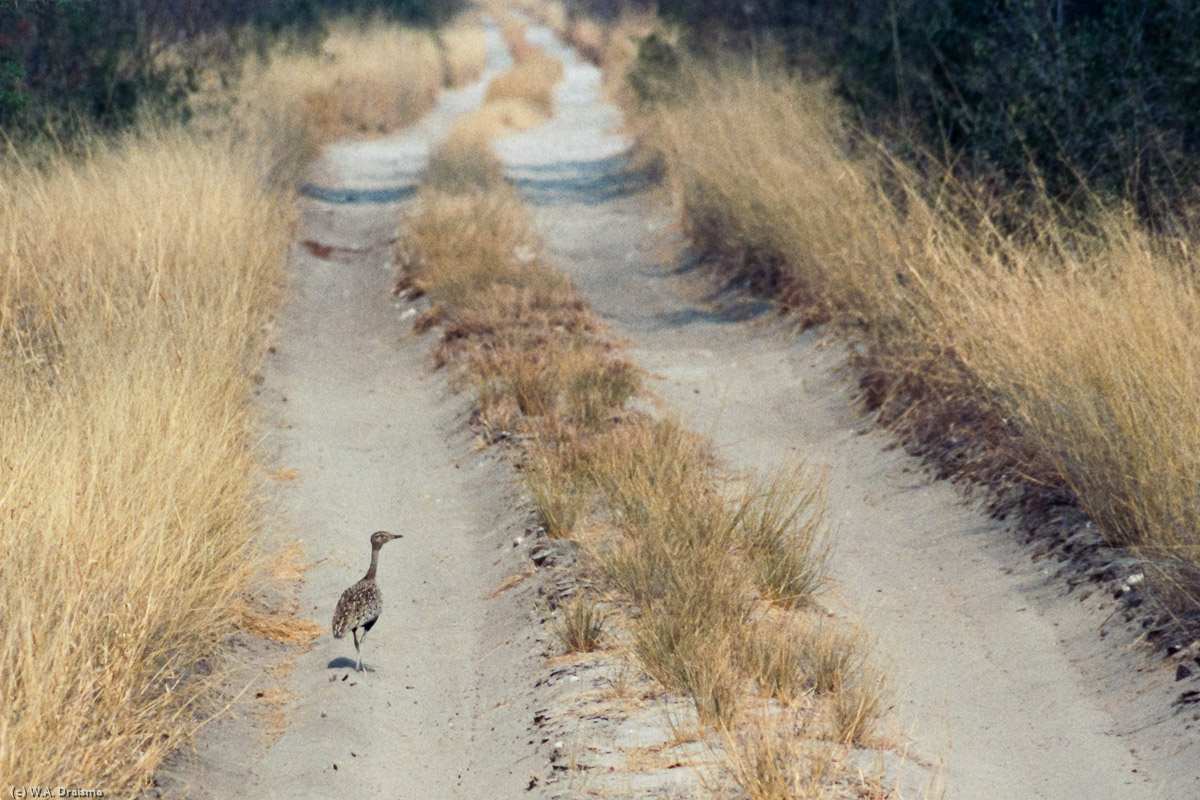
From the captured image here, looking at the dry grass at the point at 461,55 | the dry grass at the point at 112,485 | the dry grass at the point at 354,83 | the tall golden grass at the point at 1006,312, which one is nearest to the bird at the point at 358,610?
the dry grass at the point at 112,485

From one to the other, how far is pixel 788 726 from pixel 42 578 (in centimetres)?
254

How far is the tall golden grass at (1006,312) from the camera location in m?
5.39

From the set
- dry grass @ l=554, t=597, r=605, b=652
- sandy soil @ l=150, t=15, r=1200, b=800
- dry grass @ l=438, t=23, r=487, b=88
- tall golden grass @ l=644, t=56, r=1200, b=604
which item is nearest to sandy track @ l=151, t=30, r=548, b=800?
sandy soil @ l=150, t=15, r=1200, b=800

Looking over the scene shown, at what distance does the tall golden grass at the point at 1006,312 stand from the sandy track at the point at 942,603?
15.7 inches

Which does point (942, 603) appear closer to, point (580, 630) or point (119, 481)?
point (580, 630)

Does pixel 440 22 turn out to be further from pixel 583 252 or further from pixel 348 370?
pixel 348 370

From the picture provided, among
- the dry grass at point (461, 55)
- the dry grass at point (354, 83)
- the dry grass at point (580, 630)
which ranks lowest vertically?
the dry grass at point (461, 55)

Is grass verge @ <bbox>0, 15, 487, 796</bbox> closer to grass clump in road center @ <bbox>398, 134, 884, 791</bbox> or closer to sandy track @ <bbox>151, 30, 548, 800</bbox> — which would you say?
sandy track @ <bbox>151, 30, 548, 800</bbox>

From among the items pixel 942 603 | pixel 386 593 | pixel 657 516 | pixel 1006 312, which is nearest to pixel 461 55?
pixel 1006 312

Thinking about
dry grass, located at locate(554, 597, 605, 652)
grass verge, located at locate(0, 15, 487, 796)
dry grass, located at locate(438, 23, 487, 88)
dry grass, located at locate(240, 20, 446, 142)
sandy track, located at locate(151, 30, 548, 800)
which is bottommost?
dry grass, located at locate(438, 23, 487, 88)

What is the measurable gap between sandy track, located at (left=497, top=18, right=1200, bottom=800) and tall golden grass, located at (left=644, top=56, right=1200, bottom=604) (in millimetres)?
398

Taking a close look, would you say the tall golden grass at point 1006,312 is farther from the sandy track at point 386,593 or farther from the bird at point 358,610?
the bird at point 358,610

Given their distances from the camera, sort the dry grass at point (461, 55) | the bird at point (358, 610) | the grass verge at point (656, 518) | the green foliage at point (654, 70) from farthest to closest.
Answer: the dry grass at point (461, 55)
the green foliage at point (654, 70)
the bird at point (358, 610)
the grass verge at point (656, 518)

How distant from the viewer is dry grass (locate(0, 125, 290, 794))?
376cm
